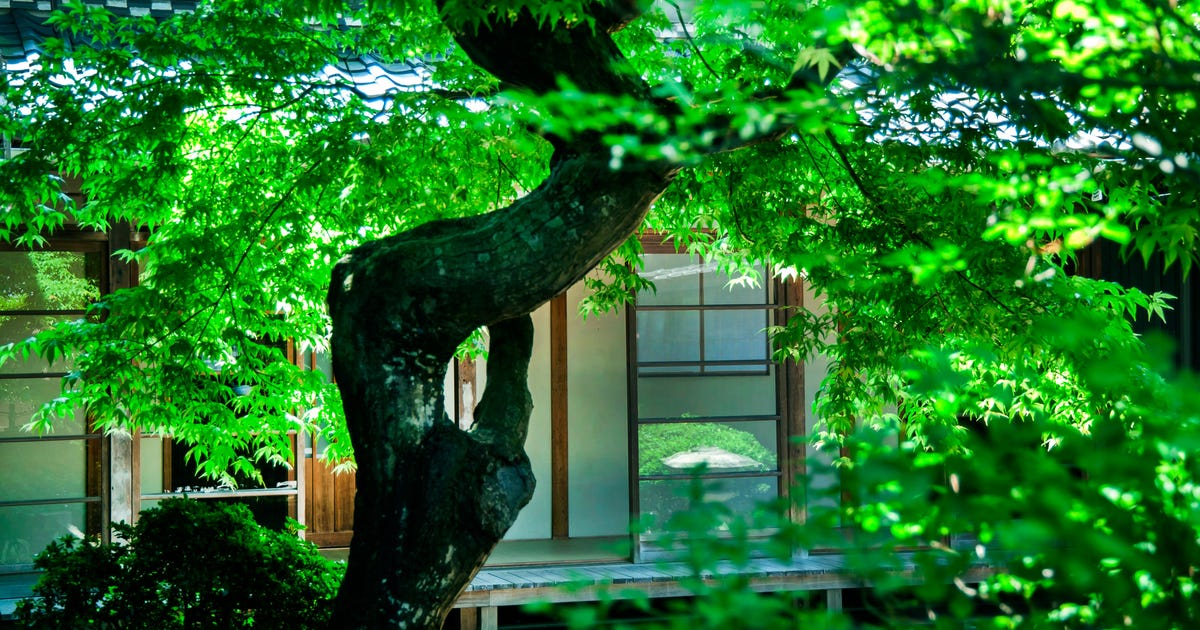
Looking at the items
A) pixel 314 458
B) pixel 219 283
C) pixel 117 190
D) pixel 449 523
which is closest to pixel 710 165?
pixel 449 523

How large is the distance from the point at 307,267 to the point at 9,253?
128 inches

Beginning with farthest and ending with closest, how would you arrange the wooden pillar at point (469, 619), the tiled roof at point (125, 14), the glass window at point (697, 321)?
the glass window at point (697, 321)
the wooden pillar at point (469, 619)
the tiled roof at point (125, 14)

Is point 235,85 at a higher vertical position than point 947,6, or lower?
higher

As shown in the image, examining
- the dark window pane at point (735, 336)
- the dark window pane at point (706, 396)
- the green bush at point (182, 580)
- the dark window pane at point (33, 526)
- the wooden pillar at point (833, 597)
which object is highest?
the dark window pane at point (735, 336)

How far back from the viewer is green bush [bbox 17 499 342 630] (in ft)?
12.5

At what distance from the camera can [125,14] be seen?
701 centimetres

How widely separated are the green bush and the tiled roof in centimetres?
277

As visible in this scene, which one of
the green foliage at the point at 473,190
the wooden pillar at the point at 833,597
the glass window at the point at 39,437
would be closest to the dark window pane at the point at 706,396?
the wooden pillar at the point at 833,597

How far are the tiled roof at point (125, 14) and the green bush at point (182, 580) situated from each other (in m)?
2.77

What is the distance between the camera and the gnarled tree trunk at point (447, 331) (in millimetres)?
2988

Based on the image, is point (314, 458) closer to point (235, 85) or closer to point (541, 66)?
point (235, 85)

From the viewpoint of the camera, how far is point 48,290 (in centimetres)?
668

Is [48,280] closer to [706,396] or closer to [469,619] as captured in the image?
[469,619]

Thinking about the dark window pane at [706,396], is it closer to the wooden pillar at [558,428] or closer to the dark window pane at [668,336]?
the dark window pane at [668,336]
